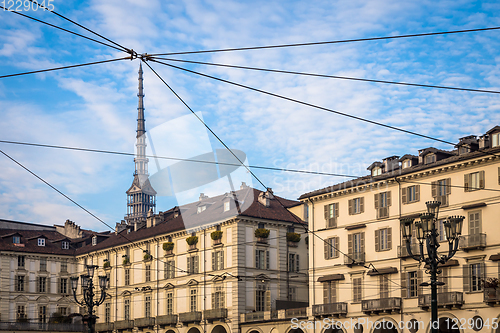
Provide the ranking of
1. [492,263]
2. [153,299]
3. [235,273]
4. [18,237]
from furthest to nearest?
[18,237] → [153,299] → [235,273] → [492,263]

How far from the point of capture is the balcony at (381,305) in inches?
1757

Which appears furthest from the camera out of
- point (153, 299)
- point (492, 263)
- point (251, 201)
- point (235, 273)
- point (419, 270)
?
point (153, 299)

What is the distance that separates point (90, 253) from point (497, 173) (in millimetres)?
50254

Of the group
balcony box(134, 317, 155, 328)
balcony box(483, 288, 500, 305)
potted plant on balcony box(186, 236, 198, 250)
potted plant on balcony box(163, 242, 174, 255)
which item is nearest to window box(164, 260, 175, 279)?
potted plant on balcony box(163, 242, 174, 255)

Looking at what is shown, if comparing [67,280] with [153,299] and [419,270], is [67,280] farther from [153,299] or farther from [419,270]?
[419,270]

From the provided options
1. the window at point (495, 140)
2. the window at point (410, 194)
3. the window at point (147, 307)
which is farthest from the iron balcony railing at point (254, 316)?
the window at point (495, 140)

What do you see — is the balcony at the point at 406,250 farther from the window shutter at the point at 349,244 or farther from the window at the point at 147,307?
the window at the point at 147,307

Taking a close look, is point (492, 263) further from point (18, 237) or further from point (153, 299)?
point (18, 237)

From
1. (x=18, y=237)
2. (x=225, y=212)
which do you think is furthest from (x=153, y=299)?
(x=18, y=237)

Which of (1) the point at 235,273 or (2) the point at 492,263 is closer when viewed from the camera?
(2) the point at 492,263

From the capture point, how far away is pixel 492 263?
4003 cm

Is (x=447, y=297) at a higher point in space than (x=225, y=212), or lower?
lower

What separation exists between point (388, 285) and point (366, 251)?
3.13 m

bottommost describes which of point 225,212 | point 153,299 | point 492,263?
point 153,299
